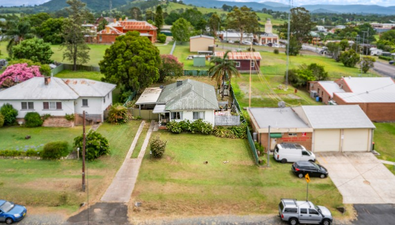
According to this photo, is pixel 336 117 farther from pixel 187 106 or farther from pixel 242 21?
pixel 242 21

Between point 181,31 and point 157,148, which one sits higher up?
point 181,31

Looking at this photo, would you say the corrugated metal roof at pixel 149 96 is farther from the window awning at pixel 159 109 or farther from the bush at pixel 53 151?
the bush at pixel 53 151

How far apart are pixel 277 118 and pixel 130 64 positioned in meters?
21.1

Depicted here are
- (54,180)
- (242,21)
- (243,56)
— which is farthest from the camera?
(242,21)

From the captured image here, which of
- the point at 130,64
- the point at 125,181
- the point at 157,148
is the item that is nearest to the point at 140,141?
the point at 157,148

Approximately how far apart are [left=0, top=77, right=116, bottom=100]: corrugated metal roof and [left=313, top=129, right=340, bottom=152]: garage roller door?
22166 millimetres

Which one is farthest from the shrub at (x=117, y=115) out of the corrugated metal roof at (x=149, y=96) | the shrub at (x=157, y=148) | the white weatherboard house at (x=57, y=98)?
the shrub at (x=157, y=148)

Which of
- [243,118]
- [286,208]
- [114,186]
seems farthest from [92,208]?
[243,118]

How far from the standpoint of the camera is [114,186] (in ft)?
92.2

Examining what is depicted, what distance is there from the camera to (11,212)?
23.2m

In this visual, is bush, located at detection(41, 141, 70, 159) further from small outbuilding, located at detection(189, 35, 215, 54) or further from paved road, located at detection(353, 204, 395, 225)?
small outbuilding, located at detection(189, 35, 215, 54)

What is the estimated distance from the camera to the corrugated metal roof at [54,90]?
40.7 meters

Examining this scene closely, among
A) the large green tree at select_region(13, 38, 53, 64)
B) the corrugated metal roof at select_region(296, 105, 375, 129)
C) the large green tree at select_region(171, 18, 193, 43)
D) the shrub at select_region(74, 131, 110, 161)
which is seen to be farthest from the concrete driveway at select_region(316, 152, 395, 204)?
the large green tree at select_region(171, 18, 193, 43)

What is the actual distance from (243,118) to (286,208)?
18.7 m
